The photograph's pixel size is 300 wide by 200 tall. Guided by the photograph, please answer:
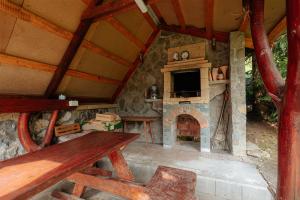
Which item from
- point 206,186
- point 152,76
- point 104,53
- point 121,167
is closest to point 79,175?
point 121,167

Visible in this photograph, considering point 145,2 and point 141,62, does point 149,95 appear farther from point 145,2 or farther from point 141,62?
point 145,2

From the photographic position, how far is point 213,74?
→ 12.9 ft

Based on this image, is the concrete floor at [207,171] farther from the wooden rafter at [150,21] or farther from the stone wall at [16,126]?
the wooden rafter at [150,21]

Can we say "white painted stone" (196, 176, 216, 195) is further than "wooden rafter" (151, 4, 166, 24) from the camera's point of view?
No

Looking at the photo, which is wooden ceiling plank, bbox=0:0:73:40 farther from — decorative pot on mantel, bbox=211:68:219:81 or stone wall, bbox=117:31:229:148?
decorative pot on mantel, bbox=211:68:219:81

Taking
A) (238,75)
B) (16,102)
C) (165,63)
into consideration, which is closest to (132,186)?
(16,102)

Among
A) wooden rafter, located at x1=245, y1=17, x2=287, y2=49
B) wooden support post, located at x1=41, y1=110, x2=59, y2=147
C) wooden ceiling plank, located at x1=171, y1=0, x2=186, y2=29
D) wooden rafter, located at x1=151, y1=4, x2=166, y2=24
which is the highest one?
wooden rafter, located at x1=151, y1=4, x2=166, y2=24

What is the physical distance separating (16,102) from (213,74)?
3.88 m

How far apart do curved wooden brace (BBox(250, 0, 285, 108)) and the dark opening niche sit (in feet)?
9.10

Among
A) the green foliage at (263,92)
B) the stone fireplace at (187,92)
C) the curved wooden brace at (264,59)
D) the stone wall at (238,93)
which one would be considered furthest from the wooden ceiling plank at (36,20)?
the green foliage at (263,92)

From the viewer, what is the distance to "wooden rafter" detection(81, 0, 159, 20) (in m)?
2.51

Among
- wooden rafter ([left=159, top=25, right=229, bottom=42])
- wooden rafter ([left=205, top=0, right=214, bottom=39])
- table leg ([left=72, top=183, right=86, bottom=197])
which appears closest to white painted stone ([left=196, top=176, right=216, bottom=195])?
table leg ([left=72, top=183, right=86, bottom=197])

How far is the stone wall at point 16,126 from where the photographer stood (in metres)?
2.80

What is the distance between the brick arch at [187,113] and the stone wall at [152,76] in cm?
34
